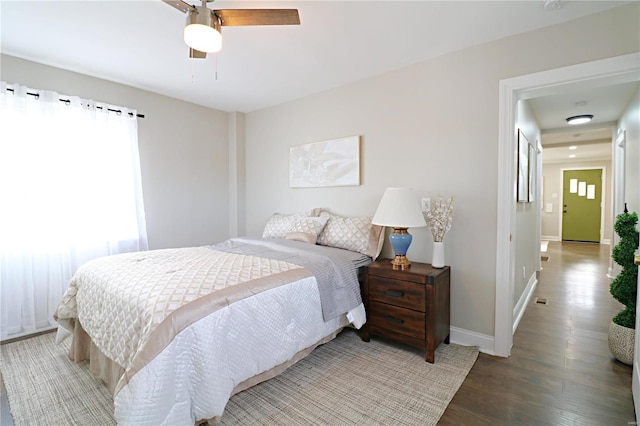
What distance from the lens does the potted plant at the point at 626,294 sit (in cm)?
212

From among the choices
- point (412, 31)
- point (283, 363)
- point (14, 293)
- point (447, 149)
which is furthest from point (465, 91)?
point (14, 293)

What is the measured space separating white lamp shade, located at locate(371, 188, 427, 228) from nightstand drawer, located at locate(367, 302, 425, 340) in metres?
0.67

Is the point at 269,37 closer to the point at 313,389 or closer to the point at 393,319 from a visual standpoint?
the point at 393,319

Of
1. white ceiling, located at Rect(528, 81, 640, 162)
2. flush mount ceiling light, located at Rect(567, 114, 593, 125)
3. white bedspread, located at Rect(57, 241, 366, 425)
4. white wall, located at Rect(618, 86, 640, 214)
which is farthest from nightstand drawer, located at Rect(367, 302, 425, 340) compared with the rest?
flush mount ceiling light, located at Rect(567, 114, 593, 125)

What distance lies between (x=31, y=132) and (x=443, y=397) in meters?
3.93

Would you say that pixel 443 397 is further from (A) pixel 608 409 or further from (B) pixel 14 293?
(B) pixel 14 293

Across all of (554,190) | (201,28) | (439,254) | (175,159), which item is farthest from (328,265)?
(554,190)

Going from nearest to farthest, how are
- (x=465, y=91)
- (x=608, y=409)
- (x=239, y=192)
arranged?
1. (x=608, y=409)
2. (x=465, y=91)
3. (x=239, y=192)

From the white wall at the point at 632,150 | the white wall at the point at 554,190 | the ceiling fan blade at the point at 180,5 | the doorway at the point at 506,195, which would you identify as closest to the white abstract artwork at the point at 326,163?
the doorway at the point at 506,195

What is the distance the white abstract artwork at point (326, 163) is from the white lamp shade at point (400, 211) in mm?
775

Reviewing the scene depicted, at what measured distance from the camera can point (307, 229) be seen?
3066 millimetres

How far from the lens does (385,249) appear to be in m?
2.99

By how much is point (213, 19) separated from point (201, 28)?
112mm

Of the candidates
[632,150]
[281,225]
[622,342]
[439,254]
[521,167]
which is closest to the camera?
[622,342]
